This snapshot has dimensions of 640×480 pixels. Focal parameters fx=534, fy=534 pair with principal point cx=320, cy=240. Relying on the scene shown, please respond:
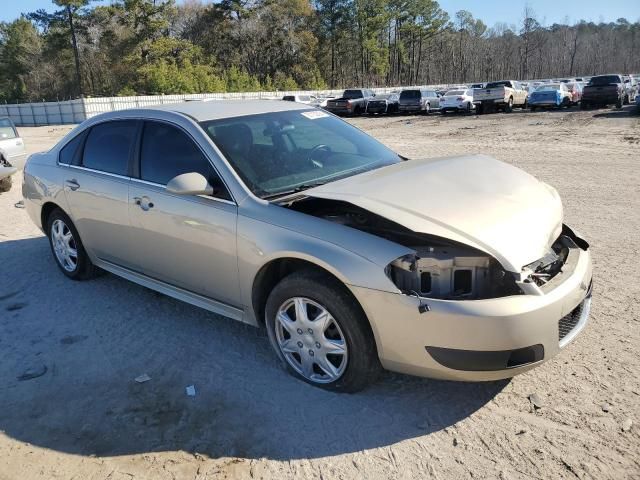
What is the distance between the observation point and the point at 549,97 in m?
30.2

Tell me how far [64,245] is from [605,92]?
30.7 metres

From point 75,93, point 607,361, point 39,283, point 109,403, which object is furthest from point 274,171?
point 75,93

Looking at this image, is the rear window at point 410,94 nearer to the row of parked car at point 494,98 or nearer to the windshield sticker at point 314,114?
the row of parked car at point 494,98

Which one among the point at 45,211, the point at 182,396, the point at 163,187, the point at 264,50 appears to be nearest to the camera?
the point at 182,396

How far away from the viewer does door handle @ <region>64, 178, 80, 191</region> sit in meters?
4.81

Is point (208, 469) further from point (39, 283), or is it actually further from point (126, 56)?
point (126, 56)

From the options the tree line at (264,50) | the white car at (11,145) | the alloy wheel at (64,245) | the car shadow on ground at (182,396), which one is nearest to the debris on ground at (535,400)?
the car shadow on ground at (182,396)

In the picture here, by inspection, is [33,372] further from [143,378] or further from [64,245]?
[64,245]

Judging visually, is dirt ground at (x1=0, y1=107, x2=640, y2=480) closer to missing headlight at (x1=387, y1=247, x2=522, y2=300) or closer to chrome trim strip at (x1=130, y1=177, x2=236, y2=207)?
missing headlight at (x1=387, y1=247, x2=522, y2=300)

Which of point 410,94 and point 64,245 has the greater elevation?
point 410,94

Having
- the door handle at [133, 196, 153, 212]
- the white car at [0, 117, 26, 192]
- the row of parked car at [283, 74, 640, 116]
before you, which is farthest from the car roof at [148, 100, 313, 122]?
the row of parked car at [283, 74, 640, 116]

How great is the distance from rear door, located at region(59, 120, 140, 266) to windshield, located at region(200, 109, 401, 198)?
970 millimetres

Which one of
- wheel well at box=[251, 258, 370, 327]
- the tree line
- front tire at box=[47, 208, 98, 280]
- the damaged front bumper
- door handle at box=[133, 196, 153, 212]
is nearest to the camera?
the damaged front bumper

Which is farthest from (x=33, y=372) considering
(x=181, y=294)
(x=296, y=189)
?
(x=296, y=189)
